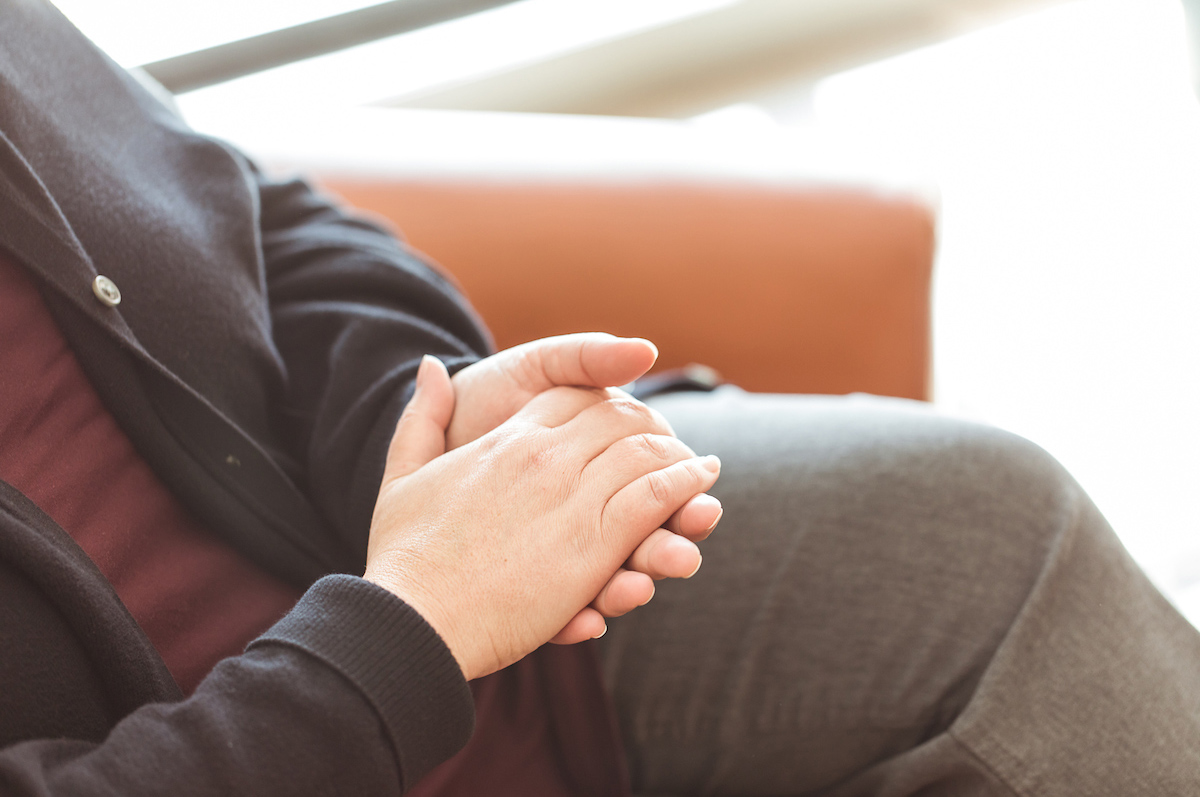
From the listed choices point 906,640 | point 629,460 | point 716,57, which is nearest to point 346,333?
point 629,460

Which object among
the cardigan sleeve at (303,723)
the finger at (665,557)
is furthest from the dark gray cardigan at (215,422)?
the finger at (665,557)

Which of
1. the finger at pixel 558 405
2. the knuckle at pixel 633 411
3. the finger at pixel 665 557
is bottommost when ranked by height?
the finger at pixel 665 557

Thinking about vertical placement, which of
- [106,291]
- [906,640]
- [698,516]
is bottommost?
[906,640]

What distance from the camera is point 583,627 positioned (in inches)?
15.9

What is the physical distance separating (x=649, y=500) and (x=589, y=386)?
0.08 meters

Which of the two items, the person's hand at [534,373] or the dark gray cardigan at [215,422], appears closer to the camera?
the dark gray cardigan at [215,422]

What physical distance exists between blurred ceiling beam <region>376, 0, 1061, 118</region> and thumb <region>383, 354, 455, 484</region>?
828 mm

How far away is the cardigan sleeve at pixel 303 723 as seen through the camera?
0.31 meters

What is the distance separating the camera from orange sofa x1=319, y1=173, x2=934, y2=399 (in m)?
0.71

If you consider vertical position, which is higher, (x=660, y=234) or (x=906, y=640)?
(x=660, y=234)

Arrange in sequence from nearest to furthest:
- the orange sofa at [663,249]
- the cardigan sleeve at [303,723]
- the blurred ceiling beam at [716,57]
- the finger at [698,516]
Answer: the cardigan sleeve at [303,723] < the finger at [698,516] < the orange sofa at [663,249] < the blurred ceiling beam at [716,57]

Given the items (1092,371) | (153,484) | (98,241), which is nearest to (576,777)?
(153,484)

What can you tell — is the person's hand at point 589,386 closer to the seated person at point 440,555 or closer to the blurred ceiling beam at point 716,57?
the seated person at point 440,555

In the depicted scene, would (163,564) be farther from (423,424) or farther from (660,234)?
(660,234)
